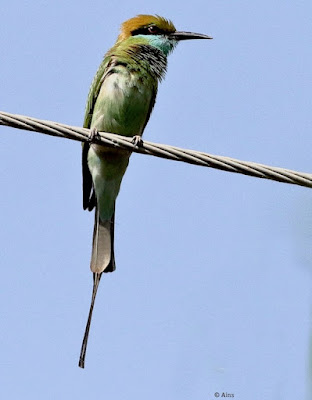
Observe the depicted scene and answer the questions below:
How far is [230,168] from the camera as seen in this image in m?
2.51

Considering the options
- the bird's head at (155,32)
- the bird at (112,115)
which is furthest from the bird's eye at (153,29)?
the bird at (112,115)

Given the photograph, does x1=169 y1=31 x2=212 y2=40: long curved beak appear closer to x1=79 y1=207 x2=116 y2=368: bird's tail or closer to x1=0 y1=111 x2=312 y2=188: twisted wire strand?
x1=79 y1=207 x2=116 y2=368: bird's tail

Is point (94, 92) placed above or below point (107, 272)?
above

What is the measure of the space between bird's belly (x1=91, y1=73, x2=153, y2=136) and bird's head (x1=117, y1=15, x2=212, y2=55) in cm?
37

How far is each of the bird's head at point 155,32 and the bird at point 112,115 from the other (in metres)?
0.14

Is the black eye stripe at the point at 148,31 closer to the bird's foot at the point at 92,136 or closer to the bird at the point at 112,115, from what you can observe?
the bird at the point at 112,115

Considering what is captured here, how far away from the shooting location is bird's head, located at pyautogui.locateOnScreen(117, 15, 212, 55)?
4184 mm

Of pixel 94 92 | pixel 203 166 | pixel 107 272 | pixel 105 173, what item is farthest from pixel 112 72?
pixel 203 166

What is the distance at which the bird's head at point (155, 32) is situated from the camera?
4.18 meters

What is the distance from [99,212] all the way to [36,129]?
136 cm

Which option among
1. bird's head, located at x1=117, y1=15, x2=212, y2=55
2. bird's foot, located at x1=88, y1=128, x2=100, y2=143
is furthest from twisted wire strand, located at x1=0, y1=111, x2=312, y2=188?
bird's head, located at x1=117, y1=15, x2=212, y2=55

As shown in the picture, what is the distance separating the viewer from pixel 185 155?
8.35 feet

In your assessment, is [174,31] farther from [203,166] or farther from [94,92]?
[203,166]

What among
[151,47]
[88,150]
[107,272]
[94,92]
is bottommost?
[107,272]
